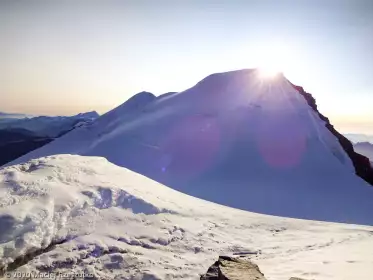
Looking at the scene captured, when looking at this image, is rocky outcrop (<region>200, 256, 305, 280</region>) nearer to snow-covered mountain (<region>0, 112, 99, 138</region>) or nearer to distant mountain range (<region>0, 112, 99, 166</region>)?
distant mountain range (<region>0, 112, 99, 166</region>)

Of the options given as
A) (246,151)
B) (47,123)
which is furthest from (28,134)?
(246,151)

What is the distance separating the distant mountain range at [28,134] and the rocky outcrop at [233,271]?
66.9 metres

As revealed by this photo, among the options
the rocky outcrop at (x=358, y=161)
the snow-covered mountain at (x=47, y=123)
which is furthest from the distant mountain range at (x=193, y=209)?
the snow-covered mountain at (x=47, y=123)

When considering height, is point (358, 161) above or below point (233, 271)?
above

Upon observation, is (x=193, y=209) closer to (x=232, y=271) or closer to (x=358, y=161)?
(x=232, y=271)

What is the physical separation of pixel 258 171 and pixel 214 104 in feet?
39.0

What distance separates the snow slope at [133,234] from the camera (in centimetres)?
862

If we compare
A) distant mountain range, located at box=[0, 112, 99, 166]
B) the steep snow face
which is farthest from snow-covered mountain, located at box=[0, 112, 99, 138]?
the steep snow face

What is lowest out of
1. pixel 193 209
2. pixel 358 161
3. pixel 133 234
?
pixel 133 234

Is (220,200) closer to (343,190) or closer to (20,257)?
(343,190)

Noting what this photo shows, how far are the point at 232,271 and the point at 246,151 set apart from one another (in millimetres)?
23059

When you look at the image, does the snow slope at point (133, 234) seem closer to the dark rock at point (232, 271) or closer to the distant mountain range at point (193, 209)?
the distant mountain range at point (193, 209)

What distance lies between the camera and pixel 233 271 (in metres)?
8.10

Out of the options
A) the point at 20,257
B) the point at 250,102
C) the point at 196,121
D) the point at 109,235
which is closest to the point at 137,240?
the point at 109,235
